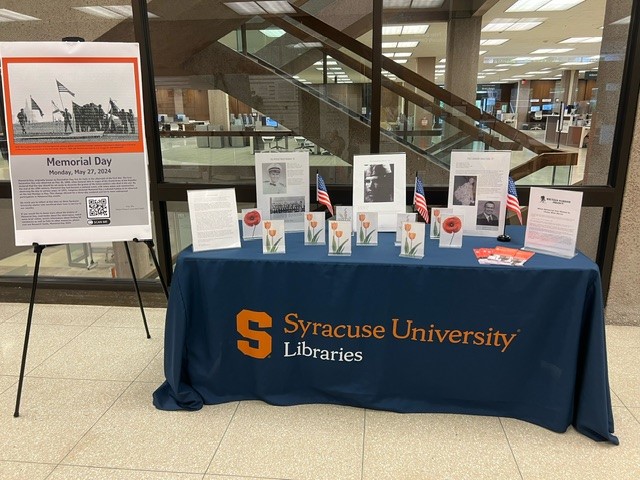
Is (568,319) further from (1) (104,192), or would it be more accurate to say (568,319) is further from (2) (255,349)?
(1) (104,192)

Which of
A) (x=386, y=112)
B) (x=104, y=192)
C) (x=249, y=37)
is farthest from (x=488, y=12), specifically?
(x=104, y=192)

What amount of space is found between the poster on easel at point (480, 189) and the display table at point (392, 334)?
14 centimetres

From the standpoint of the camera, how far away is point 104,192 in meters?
2.21

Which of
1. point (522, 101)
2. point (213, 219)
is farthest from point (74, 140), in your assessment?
point (522, 101)

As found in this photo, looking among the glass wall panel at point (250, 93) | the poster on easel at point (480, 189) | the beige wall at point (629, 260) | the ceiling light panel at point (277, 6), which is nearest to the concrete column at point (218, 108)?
the glass wall panel at point (250, 93)

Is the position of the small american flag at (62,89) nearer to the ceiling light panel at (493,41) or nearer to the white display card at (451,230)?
the white display card at (451,230)

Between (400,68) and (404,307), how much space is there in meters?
1.76

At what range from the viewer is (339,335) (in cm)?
205

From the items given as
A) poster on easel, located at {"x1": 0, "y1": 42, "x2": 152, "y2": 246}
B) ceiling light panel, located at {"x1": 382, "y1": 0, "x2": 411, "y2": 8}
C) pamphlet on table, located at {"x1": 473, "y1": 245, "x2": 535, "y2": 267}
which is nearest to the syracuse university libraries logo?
pamphlet on table, located at {"x1": 473, "y1": 245, "x2": 535, "y2": 267}

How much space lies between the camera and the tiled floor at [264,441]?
1.78 metres

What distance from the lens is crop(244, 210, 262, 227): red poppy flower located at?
7.44ft

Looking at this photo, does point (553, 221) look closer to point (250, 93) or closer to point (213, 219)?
point (213, 219)

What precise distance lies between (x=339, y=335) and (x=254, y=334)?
41 cm

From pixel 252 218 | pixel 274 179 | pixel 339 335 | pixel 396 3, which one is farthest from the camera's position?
pixel 396 3
